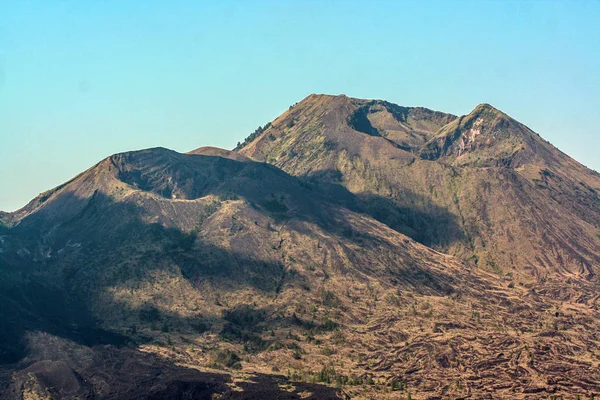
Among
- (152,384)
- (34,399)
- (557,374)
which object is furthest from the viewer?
(557,374)

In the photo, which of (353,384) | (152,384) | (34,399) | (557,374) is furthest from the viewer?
(557,374)

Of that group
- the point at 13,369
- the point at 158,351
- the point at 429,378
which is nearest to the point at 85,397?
the point at 13,369

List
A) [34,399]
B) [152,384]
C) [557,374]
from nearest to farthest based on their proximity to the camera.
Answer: [34,399] < [152,384] < [557,374]

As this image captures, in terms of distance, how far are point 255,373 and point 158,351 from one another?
28.1 metres

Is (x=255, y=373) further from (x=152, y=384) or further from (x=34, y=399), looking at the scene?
(x=34, y=399)

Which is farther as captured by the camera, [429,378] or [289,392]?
[429,378]

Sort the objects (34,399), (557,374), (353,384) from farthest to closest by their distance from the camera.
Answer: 1. (557,374)
2. (353,384)
3. (34,399)

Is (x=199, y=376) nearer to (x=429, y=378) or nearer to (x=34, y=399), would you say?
(x=34, y=399)

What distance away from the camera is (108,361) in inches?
7328

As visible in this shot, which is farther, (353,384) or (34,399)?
(353,384)

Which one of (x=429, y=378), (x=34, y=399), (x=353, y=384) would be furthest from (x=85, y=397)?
(x=429, y=378)

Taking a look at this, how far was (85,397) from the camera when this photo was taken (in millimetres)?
160125

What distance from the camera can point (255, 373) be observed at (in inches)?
7397

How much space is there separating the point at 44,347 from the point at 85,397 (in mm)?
35086
